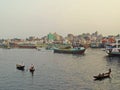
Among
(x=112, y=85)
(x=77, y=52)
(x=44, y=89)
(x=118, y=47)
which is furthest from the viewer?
(x=77, y=52)

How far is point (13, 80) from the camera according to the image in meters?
50.6

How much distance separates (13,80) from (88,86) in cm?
1381

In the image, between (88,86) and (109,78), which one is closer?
(88,86)

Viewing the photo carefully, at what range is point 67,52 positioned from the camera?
148875mm

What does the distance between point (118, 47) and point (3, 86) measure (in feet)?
261

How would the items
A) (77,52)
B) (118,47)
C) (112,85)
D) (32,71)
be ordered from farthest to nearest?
(77,52), (118,47), (32,71), (112,85)

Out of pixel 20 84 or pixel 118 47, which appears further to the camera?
pixel 118 47

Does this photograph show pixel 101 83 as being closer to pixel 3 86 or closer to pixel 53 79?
pixel 53 79

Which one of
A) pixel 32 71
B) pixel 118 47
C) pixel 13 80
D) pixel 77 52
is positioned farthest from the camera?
pixel 77 52

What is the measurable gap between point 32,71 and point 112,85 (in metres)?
19.8

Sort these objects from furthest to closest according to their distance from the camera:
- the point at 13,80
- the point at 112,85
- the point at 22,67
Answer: the point at 22,67 → the point at 13,80 → the point at 112,85

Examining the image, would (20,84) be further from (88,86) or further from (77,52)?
(77,52)

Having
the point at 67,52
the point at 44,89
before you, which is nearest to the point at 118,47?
the point at 67,52

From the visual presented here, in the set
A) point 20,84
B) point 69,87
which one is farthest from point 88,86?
point 20,84
